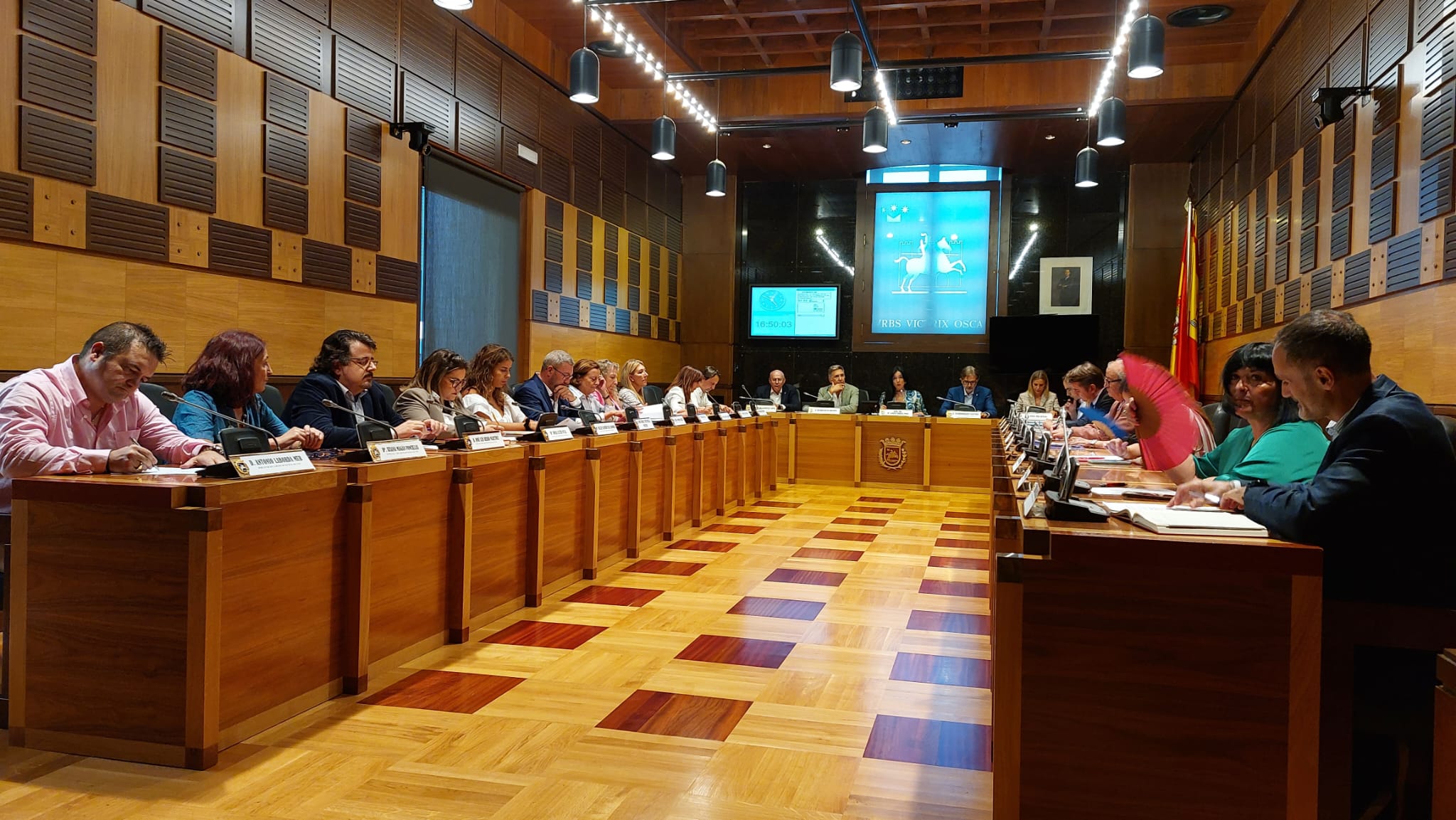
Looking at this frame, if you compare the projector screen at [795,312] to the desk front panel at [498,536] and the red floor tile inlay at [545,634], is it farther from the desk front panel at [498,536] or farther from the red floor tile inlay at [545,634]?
Answer: the red floor tile inlay at [545,634]

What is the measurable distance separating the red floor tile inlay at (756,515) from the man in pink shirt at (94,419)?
4155 mm

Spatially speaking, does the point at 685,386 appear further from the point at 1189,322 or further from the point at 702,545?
the point at 1189,322

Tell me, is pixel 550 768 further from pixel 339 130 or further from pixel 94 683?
pixel 339 130

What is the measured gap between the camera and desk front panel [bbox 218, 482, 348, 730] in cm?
235

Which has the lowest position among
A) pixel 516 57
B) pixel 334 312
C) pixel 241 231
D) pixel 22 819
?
pixel 22 819

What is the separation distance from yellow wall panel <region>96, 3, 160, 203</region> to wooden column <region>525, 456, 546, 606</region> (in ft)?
8.13

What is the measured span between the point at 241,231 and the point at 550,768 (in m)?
4.05

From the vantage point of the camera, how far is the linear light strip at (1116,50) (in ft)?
17.9

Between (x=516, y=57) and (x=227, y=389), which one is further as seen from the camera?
(x=516, y=57)

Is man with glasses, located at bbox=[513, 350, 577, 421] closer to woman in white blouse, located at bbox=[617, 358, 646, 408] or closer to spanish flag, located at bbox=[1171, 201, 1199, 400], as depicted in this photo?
woman in white blouse, located at bbox=[617, 358, 646, 408]

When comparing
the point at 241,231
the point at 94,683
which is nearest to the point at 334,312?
the point at 241,231

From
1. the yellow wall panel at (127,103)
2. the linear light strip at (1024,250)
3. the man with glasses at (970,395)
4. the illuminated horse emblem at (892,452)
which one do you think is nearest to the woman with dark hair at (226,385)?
the yellow wall panel at (127,103)

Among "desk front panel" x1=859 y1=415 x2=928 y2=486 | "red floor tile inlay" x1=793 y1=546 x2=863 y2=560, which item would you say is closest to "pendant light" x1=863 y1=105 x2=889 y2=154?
"desk front panel" x1=859 y1=415 x2=928 y2=486

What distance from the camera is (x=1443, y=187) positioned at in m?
4.27
